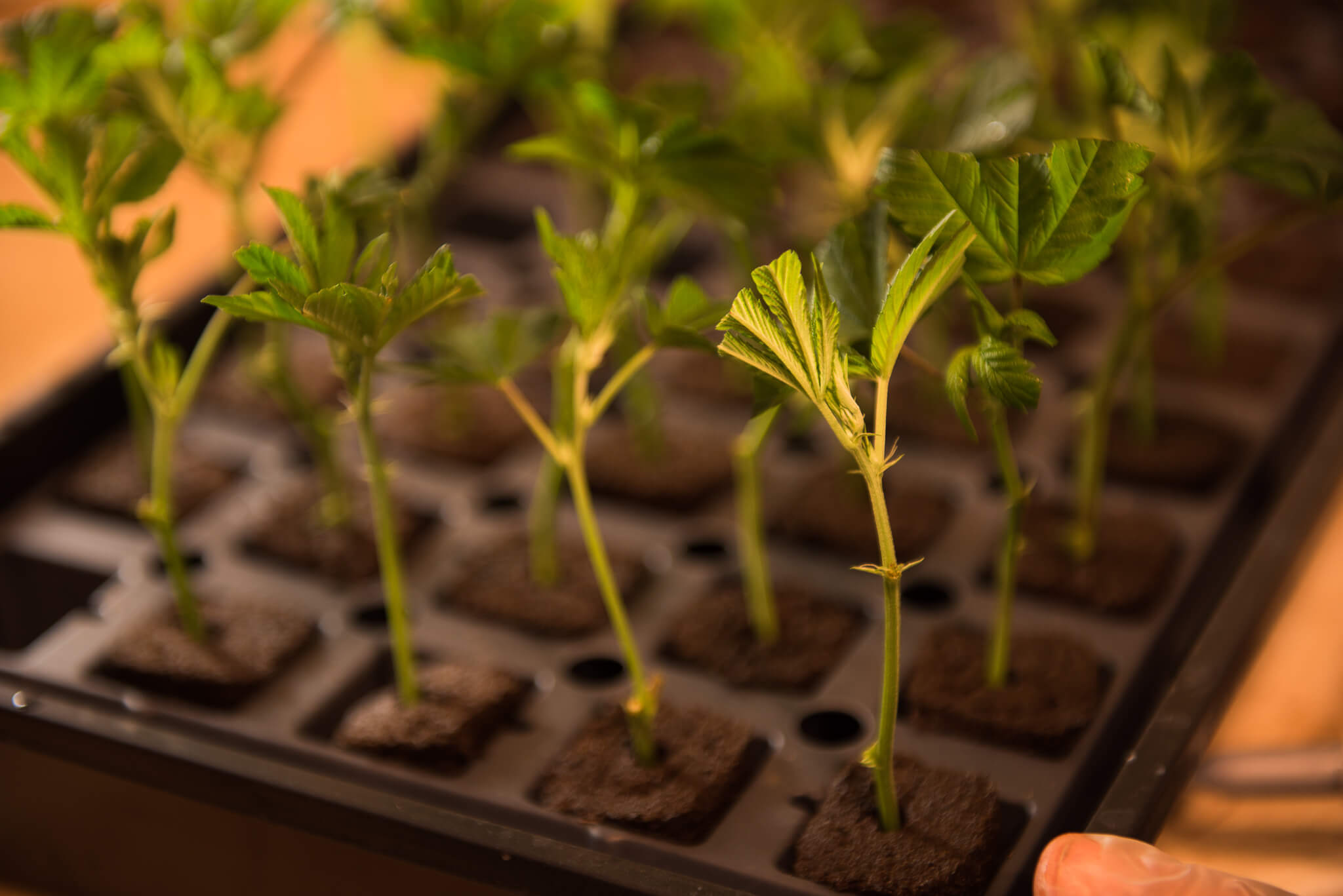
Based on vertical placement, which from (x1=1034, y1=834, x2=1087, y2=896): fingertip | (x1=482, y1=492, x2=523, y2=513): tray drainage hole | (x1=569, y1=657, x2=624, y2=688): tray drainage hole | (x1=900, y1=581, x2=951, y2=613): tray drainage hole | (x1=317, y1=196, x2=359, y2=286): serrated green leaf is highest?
(x1=317, y1=196, x2=359, y2=286): serrated green leaf

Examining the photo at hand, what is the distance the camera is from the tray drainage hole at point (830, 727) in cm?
64

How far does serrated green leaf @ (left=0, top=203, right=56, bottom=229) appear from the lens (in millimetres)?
543

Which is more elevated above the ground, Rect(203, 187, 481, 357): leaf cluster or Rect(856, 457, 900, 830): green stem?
Rect(203, 187, 481, 357): leaf cluster

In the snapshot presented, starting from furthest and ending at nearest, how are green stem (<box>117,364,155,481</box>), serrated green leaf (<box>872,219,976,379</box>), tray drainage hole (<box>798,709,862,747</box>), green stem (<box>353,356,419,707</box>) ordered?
green stem (<box>117,364,155,481</box>), tray drainage hole (<box>798,709,862,747</box>), green stem (<box>353,356,419,707</box>), serrated green leaf (<box>872,219,976,379</box>)

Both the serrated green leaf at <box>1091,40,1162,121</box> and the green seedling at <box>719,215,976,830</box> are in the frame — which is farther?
the serrated green leaf at <box>1091,40,1162,121</box>

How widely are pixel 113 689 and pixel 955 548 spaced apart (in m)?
0.44

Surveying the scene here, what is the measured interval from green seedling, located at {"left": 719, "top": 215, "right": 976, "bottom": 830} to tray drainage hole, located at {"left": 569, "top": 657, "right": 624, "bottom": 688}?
25cm

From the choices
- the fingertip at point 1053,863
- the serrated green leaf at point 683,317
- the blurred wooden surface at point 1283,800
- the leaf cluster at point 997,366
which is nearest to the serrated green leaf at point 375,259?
the serrated green leaf at point 683,317

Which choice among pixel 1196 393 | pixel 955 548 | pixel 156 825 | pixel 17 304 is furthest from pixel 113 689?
pixel 1196 393

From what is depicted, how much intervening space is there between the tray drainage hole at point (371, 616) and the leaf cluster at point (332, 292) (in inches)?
9.4

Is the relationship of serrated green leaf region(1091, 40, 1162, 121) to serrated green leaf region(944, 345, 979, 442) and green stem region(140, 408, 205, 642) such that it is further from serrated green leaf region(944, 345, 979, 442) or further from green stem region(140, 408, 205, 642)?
Result: green stem region(140, 408, 205, 642)

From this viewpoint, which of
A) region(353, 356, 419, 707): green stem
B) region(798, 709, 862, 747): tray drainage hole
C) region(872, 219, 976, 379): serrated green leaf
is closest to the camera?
region(872, 219, 976, 379): serrated green leaf

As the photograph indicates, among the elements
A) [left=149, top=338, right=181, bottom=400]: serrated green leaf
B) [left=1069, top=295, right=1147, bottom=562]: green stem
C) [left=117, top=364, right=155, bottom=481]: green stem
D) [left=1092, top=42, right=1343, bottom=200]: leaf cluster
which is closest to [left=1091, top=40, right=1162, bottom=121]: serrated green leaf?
[left=1092, top=42, right=1343, bottom=200]: leaf cluster

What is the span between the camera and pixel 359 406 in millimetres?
541
